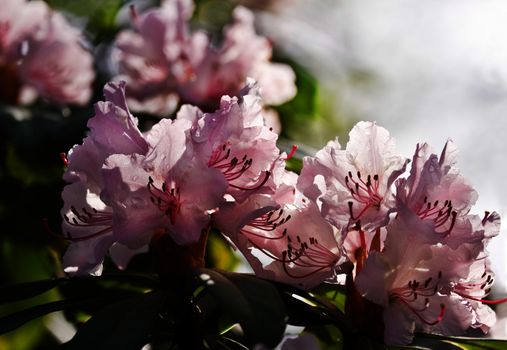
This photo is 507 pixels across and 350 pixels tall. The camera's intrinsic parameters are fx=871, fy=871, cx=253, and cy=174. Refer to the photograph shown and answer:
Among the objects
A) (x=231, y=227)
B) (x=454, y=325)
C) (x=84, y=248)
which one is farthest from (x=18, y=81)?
(x=454, y=325)

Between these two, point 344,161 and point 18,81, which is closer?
point 344,161

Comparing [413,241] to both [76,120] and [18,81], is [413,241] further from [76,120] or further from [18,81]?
[18,81]

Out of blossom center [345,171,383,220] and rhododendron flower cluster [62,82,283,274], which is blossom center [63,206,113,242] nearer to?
rhododendron flower cluster [62,82,283,274]

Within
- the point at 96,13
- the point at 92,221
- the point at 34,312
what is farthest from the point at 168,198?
the point at 96,13

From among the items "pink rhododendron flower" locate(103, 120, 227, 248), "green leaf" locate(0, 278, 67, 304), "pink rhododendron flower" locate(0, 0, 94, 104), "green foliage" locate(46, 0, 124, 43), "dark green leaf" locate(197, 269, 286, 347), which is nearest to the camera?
"dark green leaf" locate(197, 269, 286, 347)

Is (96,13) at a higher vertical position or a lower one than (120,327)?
higher

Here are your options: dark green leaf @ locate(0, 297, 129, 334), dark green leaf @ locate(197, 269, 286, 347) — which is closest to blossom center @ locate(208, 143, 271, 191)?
dark green leaf @ locate(197, 269, 286, 347)

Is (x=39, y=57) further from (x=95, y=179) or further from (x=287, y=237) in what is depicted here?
(x=287, y=237)
